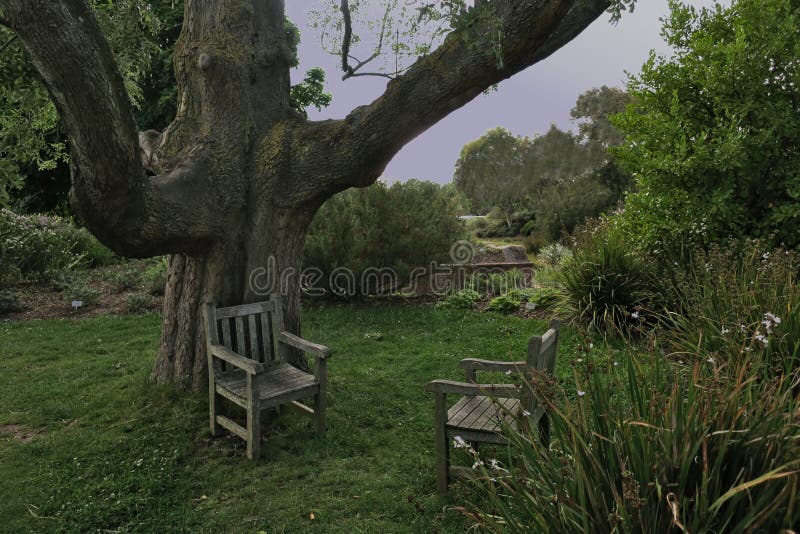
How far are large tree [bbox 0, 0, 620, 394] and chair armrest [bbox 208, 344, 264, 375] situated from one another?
0.59 m

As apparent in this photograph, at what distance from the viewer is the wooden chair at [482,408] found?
137 inches

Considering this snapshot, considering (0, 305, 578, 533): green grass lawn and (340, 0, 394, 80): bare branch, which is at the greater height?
(340, 0, 394, 80): bare branch

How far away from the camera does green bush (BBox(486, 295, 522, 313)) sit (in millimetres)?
9320

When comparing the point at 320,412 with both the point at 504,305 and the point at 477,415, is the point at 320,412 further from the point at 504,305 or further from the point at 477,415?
the point at 504,305

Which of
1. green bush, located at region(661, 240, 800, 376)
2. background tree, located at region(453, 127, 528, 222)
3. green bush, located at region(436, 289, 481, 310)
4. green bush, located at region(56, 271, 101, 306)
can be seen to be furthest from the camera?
background tree, located at region(453, 127, 528, 222)

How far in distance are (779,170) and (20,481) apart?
8491 mm

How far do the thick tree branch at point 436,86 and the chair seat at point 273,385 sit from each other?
1695 millimetres

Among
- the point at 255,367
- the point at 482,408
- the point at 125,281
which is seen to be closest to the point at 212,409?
the point at 255,367

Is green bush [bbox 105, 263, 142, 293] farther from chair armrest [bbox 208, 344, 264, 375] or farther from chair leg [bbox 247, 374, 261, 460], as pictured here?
chair leg [bbox 247, 374, 261, 460]

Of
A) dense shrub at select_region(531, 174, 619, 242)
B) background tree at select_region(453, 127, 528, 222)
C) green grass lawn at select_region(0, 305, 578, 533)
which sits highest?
background tree at select_region(453, 127, 528, 222)

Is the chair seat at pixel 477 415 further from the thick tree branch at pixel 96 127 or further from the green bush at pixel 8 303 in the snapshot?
the green bush at pixel 8 303

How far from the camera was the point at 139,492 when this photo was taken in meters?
4.09

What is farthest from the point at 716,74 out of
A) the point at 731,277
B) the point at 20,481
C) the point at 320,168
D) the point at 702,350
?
the point at 20,481

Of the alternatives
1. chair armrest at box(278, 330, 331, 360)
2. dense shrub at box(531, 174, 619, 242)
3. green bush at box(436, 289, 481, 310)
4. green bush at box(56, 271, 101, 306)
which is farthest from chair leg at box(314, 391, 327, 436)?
dense shrub at box(531, 174, 619, 242)
